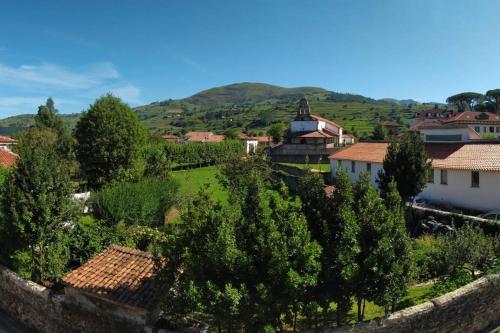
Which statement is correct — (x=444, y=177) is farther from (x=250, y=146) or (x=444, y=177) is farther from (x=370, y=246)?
(x=370, y=246)

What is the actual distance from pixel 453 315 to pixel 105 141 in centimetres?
3642

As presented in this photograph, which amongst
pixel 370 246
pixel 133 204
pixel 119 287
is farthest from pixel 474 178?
pixel 119 287

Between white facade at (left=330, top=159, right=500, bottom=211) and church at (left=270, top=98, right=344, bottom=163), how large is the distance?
3250 cm

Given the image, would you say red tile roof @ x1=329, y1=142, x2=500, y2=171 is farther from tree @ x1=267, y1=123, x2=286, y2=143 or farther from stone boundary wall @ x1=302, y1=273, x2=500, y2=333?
tree @ x1=267, y1=123, x2=286, y2=143

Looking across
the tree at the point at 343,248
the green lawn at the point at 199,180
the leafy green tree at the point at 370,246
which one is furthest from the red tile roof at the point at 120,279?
the green lawn at the point at 199,180

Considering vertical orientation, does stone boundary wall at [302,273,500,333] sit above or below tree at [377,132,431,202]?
below

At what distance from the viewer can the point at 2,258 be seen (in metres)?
15.6

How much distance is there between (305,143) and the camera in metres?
67.6

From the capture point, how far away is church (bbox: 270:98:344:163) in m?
64.2

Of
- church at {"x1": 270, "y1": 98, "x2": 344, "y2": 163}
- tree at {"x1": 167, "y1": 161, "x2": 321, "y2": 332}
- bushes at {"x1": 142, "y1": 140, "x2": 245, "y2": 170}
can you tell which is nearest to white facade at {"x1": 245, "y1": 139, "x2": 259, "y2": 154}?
church at {"x1": 270, "y1": 98, "x2": 344, "y2": 163}

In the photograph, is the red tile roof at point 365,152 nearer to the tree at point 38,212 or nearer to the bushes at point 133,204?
the bushes at point 133,204

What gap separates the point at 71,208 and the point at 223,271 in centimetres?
929

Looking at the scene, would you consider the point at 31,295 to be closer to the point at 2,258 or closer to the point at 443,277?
the point at 2,258

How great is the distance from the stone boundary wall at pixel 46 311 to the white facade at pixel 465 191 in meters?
17.2
